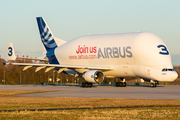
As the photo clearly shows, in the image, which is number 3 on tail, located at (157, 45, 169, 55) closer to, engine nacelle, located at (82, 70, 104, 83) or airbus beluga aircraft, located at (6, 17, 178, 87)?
airbus beluga aircraft, located at (6, 17, 178, 87)

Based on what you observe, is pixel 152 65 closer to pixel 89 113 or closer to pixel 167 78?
pixel 167 78

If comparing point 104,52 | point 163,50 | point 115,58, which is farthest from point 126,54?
point 163,50

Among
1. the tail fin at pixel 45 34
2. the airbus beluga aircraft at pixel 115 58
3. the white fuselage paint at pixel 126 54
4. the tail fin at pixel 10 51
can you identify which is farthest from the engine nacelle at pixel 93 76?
the tail fin at pixel 45 34

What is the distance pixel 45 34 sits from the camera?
185 ft

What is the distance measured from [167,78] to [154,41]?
17.7 ft

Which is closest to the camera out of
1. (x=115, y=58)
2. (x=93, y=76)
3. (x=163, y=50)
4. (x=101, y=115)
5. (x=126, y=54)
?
(x=101, y=115)

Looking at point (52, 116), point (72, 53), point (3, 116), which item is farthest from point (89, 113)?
point (72, 53)

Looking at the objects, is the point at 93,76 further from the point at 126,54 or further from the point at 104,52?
the point at 126,54

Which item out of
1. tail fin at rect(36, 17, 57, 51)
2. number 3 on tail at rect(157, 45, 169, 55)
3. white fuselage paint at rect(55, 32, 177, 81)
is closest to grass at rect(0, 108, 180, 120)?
white fuselage paint at rect(55, 32, 177, 81)

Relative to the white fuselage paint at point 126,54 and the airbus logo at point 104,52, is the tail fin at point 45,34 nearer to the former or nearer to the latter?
Answer: the white fuselage paint at point 126,54

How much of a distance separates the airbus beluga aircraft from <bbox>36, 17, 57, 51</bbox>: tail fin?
12.9 ft

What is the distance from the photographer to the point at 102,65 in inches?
1818

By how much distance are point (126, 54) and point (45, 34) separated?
1917 cm

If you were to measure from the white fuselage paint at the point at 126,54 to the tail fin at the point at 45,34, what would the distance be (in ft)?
23.4
